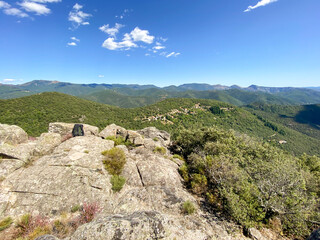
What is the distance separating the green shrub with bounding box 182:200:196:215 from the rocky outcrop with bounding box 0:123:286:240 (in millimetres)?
275

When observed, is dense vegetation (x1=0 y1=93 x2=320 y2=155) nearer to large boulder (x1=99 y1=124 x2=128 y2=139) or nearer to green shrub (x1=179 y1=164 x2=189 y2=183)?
large boulder (x1=99 y1=124 x2=128 y2=139)

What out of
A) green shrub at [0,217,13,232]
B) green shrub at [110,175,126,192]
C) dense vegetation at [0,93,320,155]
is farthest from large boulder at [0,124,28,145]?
dense vegetation at [0,93,320,155]

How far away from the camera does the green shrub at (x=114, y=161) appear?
44.4ft

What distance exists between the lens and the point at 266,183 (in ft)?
34.1

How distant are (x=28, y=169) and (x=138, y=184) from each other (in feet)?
34.7

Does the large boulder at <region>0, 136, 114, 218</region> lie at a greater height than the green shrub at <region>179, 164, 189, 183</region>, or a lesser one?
greater

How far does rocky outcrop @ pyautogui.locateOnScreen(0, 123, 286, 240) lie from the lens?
6477mm

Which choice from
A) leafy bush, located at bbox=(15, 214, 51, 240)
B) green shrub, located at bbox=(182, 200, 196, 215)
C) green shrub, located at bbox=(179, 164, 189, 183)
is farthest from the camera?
green shrub, located at bbox=(179, 164, 189, 183)

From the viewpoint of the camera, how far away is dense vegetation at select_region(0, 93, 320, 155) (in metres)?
70.7

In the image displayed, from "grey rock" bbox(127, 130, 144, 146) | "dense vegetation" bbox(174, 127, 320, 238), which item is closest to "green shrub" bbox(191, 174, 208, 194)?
"dense vegetation" bbox(174, 127, 320, 238)

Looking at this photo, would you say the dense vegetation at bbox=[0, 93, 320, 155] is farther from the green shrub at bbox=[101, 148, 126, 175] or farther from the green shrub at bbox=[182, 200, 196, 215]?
the green shrub at bbox=[182, 200, 196, 215]

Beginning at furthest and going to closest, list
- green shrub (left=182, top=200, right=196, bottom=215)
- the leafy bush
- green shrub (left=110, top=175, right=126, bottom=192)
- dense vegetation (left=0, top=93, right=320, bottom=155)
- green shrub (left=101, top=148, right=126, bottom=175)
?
dense vegetation (left=0, top=93, right=320, bottom=155) → green shrub (left=101, top=148, right=126, bottom=175) → green shrub (left=110, top=175, right=126, bottom=192) → green shrub (left=182, top=200, right=196, bottom=215) → the leafy bush

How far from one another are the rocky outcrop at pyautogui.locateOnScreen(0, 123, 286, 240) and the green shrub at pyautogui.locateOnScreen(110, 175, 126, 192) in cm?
39

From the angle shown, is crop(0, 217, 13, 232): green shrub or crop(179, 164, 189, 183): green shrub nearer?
crop(0, 217, 13, 232): green shrub
